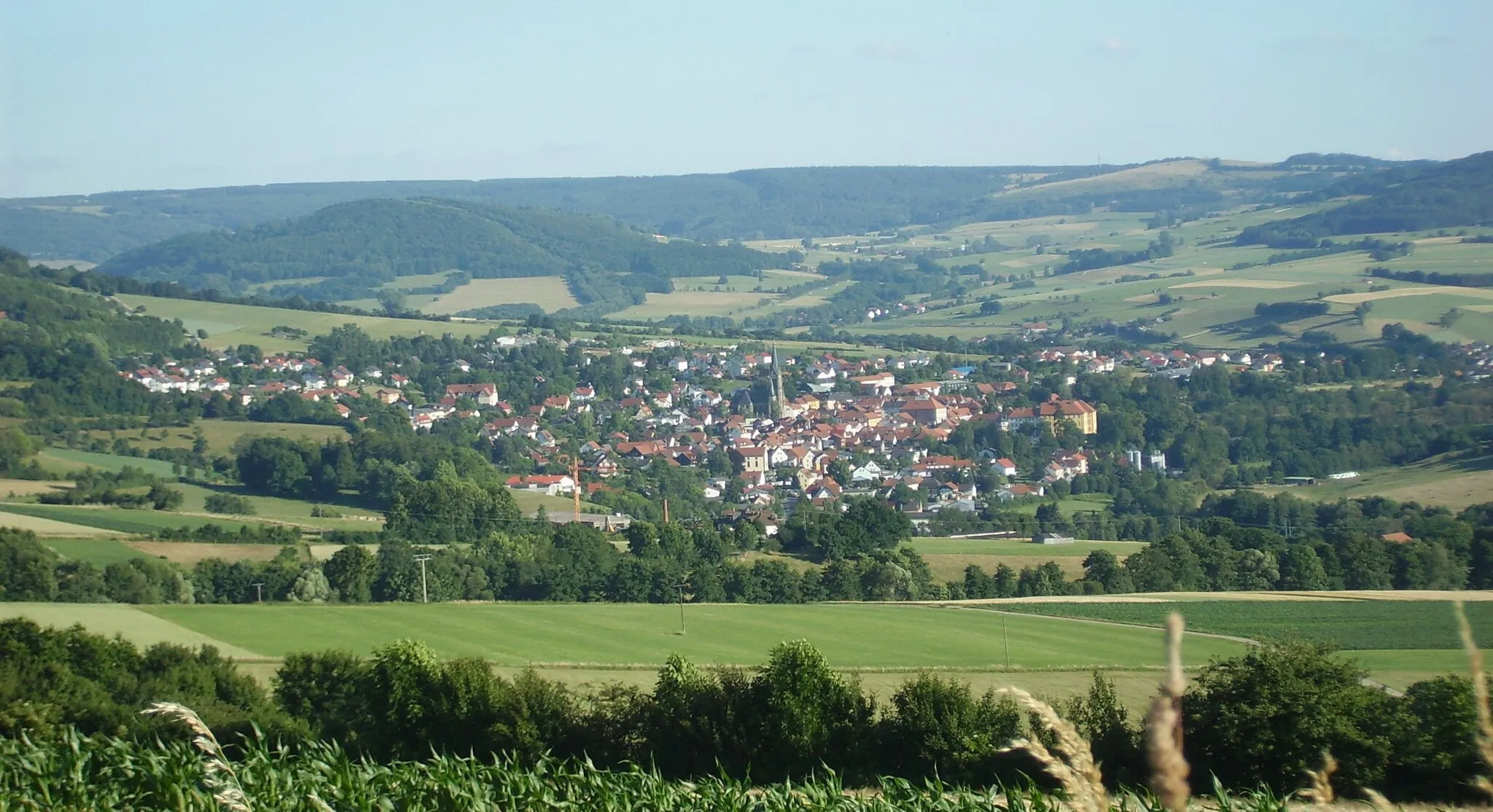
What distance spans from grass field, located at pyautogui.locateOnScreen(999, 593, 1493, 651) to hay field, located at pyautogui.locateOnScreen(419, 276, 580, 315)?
7875cm

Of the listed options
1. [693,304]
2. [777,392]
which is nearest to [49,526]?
[777,392]

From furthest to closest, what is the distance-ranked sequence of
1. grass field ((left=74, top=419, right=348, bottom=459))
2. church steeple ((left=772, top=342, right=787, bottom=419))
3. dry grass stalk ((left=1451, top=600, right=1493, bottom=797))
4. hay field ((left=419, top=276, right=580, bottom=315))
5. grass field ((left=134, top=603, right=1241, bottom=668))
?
hay field ((left=419, top=276, right=580, bottom=315)), church steeple ((left=772, top=342, right=787, bottom=419)), grass field ((left=74, top=419, right=348, bottom=459)), grass field ((left=134, top=603, right=1241, bottom=668)), dry grass stalk ((left=1451, top=600, right=1493, bottom=797))

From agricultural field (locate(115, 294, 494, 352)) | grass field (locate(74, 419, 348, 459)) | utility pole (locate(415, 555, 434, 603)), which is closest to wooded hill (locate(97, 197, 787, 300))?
agricultural field (locate(115, 294, 494, 352))

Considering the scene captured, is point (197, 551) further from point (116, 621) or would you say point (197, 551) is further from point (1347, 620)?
point (1347, 620)

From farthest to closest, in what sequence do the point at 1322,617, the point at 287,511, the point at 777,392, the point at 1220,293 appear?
the point at 1220,293 → the point at 777,392 → the point at 287,511 → the point at 1322,617

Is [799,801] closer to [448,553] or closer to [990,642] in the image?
[990,642]

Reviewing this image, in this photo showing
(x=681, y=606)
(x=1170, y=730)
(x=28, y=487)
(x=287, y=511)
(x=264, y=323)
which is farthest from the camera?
(x=264, y=323)

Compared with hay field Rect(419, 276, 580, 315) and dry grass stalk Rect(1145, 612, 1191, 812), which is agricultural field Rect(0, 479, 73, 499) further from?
hay field Rect(419, 276, 580, 315)

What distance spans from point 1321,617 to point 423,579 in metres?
16.1

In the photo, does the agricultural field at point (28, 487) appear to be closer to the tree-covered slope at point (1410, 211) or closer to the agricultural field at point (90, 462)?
the agricultural field at point (90, 462)

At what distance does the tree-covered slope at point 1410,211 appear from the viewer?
108188 mm

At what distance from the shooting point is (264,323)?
76562mm

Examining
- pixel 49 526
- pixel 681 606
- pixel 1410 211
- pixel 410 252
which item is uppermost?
pixel 1410 211

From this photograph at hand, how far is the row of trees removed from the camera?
1253 cm
